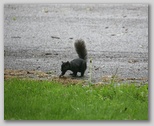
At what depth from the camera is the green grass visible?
1338 centimetres

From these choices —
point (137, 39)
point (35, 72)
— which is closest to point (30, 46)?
point (35, 72)

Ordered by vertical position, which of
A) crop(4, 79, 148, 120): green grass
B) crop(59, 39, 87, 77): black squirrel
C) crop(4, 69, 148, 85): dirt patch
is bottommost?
crop(4, 79, 148, 120): green grass

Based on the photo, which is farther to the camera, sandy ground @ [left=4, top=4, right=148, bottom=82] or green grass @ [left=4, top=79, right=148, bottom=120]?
sandy ground @ [left=4, top=4, right=148, bottom=82]

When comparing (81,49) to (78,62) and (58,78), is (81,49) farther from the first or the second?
(58,78)

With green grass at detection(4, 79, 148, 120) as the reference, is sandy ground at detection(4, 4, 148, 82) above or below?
above

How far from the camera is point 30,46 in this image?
45.1 feet

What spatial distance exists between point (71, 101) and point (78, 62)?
0.50 meters

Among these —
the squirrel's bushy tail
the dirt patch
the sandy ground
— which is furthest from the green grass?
the squirrel's bushy tail

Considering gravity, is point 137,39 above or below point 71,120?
above

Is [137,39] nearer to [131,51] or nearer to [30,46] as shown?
[131,51]

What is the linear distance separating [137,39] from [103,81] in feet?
1.93

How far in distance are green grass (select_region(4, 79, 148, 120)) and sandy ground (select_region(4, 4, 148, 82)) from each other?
0.16 m

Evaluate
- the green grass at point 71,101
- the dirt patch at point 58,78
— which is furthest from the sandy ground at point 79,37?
the green grass at point 71,101

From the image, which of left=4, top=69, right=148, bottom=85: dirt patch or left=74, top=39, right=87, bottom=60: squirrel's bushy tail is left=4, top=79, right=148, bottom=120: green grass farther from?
left=74, top=39, right=87, bottom=60: squirrel's bushy tail
